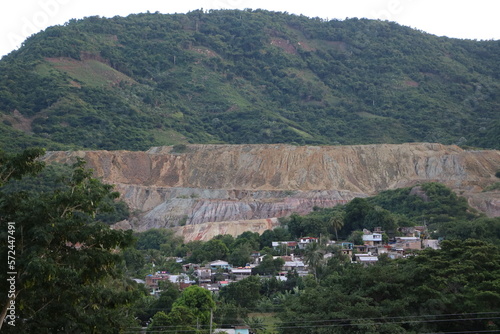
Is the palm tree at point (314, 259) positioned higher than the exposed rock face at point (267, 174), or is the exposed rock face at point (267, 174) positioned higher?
the exposed rock face at point (267, 174)

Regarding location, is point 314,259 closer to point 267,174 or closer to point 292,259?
point 292,259

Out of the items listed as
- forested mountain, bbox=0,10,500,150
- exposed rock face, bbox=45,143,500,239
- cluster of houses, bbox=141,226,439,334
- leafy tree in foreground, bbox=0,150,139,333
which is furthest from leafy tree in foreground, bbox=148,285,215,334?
forested mountain, bbox=0,10,500,150

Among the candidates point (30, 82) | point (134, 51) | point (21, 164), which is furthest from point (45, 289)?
point (134, 51)

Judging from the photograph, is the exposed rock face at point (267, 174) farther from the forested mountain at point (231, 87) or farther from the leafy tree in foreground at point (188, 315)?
the leafy tree in foreground at point (188, 315)

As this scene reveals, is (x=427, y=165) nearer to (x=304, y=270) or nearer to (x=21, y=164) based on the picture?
(x=304, y=270)

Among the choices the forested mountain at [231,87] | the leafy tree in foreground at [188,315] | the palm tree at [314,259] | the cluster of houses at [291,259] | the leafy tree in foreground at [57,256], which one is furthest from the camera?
the forested mountain at [231,87]

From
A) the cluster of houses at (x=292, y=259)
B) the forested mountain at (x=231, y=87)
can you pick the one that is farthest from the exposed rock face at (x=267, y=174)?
the cluster of houses at (x=292, y=259)
